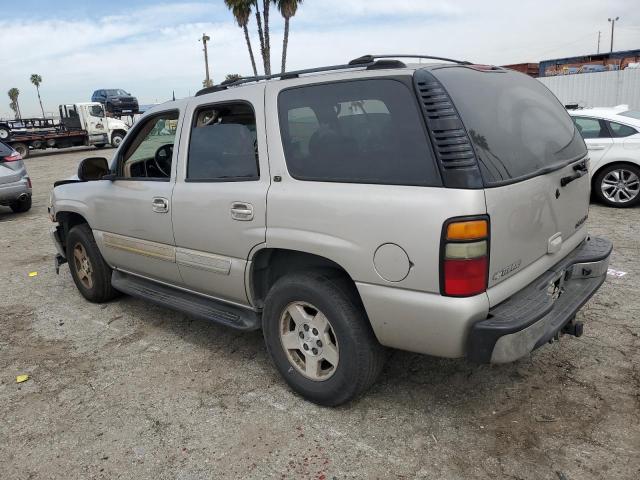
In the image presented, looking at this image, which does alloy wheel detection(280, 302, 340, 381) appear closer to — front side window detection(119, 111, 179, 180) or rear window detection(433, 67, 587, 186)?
rear window detection(433, 67, 587, 186)

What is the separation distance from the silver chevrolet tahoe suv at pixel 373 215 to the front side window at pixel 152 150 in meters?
0.07

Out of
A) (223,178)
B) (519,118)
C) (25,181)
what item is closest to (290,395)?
(223,178)

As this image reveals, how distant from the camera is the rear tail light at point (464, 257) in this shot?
Answer: 2.26 metres

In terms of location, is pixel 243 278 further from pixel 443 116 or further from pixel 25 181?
pixel 25 181

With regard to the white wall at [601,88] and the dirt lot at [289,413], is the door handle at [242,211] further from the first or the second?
the white wall at [601,88]

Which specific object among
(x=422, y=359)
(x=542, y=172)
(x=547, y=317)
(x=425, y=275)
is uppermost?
(x=542, y=172)

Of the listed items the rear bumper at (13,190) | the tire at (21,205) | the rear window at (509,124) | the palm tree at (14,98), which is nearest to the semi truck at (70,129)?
the tire at (21,205)

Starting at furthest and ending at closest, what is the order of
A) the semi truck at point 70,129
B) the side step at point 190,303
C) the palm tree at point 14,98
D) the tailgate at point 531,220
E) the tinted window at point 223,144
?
the palm tree at point 14,98 < the semi truck at point 70,129 < the side step at point 190,303 < the tinted window at point 223,144 < the tailgate at point 531,220

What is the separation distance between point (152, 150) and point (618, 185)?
6712 millimetres

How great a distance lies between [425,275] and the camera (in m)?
2.35

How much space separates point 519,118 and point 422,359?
167 centimetres

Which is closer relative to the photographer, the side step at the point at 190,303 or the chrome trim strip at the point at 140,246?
the side step at the point at 190,303

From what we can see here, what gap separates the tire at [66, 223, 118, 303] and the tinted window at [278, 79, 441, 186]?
253 centimetres

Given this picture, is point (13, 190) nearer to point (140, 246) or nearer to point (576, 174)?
point (140, 246)
